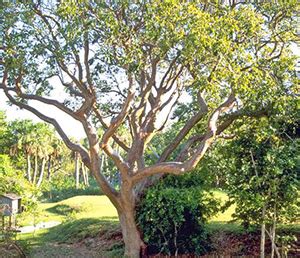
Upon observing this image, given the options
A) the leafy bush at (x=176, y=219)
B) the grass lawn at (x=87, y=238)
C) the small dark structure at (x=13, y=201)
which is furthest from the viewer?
the small dark structure at (x=13, y=201)

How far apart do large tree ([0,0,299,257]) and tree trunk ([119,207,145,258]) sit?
28 millimetres

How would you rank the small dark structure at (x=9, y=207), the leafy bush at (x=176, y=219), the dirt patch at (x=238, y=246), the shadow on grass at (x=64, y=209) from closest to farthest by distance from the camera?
1. the dirt patch at (x=238, y=246)
2. the small dark structure at (x=9, y=207)
3. the leafy bush at (x=176, y=219)
4. the shadow on grass at (x=64, y=209)

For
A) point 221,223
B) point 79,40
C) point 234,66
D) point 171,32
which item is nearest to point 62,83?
point 79,40

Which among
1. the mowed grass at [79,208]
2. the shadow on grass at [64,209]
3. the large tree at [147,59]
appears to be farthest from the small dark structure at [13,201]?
the shadow on grass at [64,209]

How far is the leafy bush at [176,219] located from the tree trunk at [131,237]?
7.3 inches

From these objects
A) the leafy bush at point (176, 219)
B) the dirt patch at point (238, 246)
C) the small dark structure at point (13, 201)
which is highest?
the small dark structure at point (13, 201)

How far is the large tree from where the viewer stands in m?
8.08

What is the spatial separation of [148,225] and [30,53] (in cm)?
556

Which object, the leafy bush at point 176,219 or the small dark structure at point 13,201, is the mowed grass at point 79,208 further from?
the leafy bush at point 176,219

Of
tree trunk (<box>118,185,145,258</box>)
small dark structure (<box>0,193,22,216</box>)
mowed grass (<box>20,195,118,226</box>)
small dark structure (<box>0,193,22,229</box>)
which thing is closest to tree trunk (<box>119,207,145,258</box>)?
tree trunk (<box>118,185,145,258</box>)

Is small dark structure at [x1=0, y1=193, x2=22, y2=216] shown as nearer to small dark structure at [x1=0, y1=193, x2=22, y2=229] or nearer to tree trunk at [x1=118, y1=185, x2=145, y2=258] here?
small dark structure at [x1=0, y1=193, x2=22, y2=229]

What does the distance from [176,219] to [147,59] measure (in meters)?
4.25

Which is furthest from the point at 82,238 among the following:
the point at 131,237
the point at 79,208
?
the point at 79,208

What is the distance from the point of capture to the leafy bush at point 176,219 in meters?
10.4
